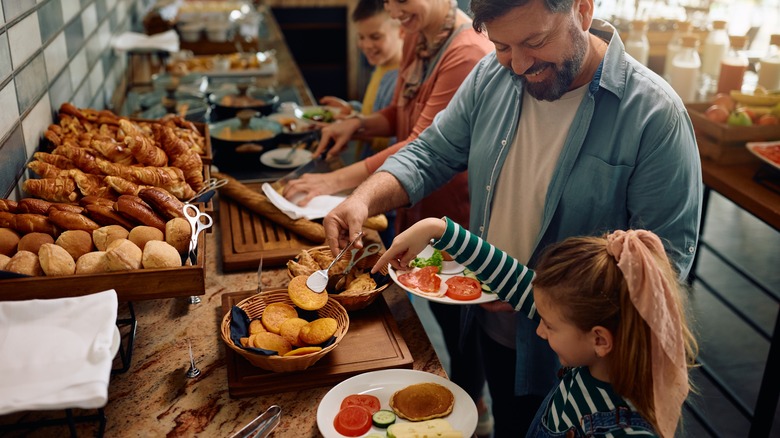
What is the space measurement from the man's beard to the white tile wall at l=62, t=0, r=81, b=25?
66.9 inches

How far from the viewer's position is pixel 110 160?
1.85 meters

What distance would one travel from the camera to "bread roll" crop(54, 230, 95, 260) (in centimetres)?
140

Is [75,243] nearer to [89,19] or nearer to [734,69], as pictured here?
[89,19]

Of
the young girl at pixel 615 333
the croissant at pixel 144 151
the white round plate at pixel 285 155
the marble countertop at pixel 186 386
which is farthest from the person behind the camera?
the white round plate at pixel 285 155

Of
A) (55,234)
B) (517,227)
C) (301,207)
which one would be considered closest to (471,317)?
(517,227)

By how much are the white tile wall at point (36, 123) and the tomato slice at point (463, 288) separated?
3.96ft

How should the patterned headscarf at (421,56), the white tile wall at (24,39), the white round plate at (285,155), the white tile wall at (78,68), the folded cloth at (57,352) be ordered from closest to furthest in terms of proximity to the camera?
the folded cloth at (57,352)
the white tile wall at (24,39)
the patterned headscarf at (421,56)
the white tile wall at (78,68)
the white round plate at (285,155)

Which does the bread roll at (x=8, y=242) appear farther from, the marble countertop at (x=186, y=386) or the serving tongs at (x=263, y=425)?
the serving tongs at (x=263, y=425)

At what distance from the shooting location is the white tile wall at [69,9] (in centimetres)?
235

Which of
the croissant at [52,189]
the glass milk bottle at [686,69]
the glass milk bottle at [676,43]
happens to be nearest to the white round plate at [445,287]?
the croissant at [52,189]

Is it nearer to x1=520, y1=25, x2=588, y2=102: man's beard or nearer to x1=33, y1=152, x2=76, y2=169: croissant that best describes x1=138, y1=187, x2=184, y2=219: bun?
x1=33, y1=152, x2=76, y2=169: croissant

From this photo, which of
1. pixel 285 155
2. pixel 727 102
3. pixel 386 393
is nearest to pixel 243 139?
pixel 285 155

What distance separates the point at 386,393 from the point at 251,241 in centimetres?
81

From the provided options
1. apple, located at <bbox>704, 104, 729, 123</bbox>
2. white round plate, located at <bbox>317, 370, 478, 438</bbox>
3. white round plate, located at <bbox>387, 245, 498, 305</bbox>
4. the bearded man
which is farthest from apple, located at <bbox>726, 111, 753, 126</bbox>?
white round plate, located at <bbox>317, 370, 478, 438</bbox>
